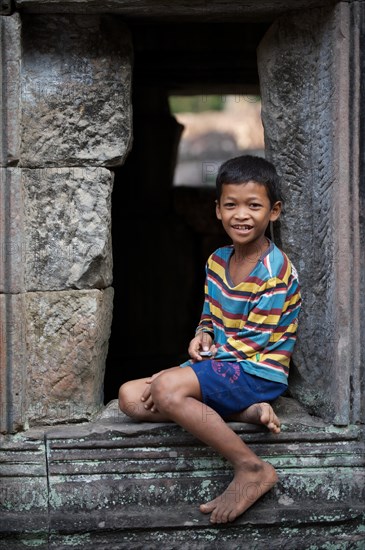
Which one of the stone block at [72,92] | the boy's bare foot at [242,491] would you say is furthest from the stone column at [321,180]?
the stone block at [72,92]

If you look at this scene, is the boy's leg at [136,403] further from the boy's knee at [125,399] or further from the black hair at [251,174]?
the black hair at [251,174]

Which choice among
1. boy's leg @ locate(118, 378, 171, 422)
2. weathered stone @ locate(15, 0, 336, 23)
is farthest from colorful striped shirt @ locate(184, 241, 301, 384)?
weathered stone @ locate(15, 0, 336, 23)

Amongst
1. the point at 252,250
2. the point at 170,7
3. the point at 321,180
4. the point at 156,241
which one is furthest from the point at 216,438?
the point at 156,241

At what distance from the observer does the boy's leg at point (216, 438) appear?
2908 mm

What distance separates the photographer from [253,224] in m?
3.03

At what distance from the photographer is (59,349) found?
323cm

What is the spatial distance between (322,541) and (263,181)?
1435 mm

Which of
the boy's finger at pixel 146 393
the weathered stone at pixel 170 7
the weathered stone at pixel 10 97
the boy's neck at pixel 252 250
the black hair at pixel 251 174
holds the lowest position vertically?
the boy's finger at pixel 146 393

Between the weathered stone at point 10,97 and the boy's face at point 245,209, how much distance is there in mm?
845

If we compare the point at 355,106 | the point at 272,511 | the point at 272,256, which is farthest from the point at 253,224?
the point at 272,511

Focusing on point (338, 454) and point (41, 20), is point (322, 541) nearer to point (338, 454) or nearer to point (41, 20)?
point (338, 454)

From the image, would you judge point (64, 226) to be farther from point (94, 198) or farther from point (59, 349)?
point (59, 349)

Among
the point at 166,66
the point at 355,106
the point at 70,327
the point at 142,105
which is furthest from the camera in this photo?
the point at 142,105

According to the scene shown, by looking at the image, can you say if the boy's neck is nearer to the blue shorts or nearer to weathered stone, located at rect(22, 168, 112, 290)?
the blue shorts
